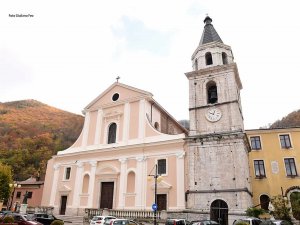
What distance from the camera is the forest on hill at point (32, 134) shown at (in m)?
52.6

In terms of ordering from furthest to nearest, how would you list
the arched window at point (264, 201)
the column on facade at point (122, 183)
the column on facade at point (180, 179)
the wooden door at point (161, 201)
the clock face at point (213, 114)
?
the arched window at point (264, 201) < the column on facade at point (122, 183) < the clock face at point (213, 114) < the wooden door at point (161, 201) < the column on facade at point (180, 179)

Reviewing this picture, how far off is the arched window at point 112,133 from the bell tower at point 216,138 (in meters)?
8.57

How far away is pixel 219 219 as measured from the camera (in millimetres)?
18078

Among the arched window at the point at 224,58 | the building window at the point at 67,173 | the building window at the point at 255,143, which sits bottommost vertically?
the building window at the point at 67,173

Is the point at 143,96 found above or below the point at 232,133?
above

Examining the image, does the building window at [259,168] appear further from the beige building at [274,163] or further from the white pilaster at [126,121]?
the white pilaster at [126,121]

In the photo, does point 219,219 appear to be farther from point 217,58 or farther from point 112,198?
point 217,58

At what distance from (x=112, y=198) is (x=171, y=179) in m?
6.23

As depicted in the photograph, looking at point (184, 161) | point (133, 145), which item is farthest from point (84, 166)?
point (184, 161)

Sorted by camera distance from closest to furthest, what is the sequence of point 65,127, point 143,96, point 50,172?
point 143,96
point 50,172
point 65,127

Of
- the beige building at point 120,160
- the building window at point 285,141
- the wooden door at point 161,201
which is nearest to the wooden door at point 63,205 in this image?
the beige building at point 120,160

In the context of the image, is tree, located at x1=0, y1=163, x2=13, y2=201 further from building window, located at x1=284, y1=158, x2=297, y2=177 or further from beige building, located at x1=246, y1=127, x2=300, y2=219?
building window, located at x1=284, y1=158, x2=297, y2=177

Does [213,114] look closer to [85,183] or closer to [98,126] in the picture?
[98,126]

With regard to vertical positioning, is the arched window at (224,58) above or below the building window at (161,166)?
above
